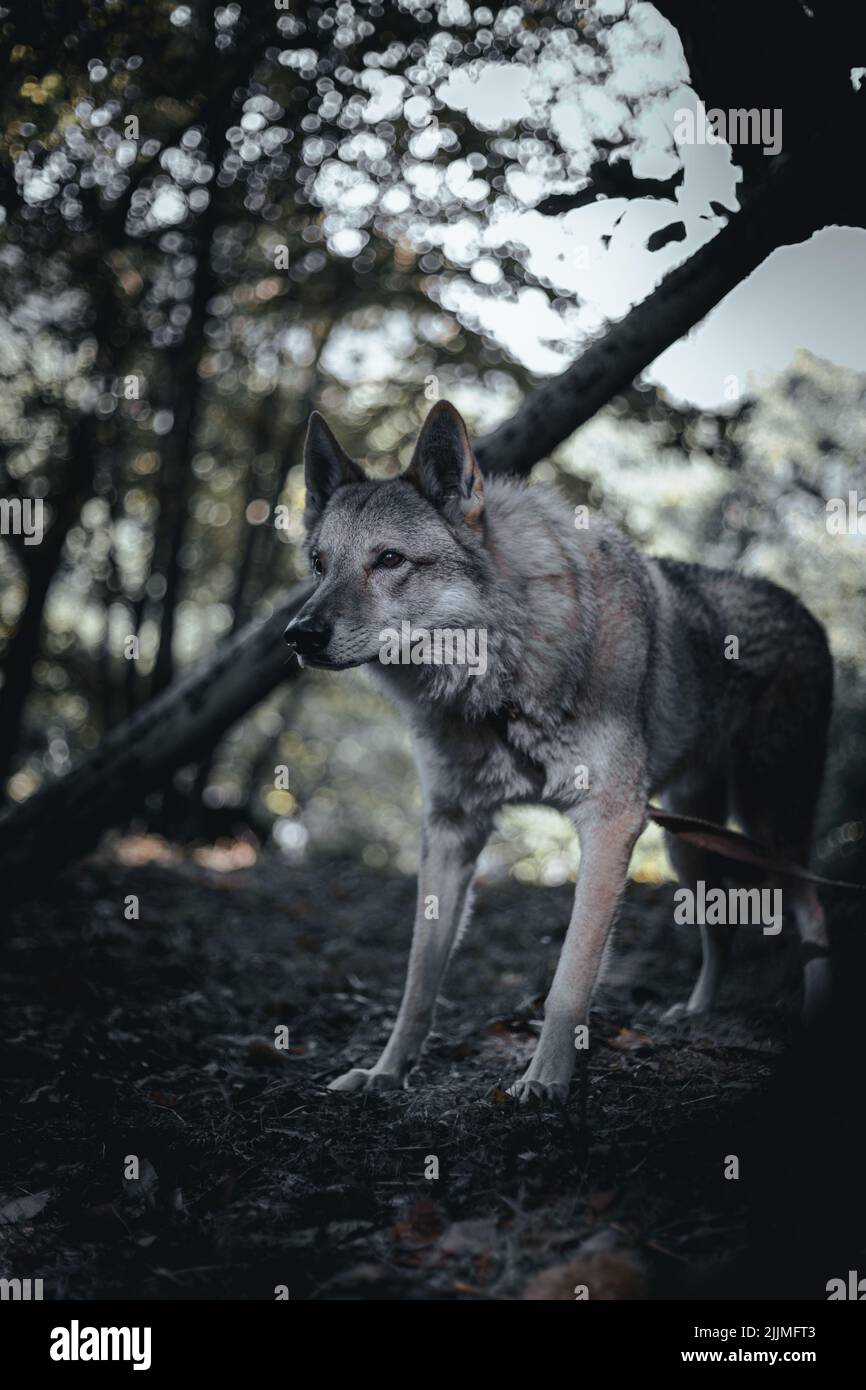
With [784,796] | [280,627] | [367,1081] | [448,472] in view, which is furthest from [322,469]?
[784,796]

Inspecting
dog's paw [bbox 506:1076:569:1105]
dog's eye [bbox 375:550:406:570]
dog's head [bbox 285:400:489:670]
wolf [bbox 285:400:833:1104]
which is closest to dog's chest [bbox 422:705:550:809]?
wolf [bbox 285:400:833:1104]

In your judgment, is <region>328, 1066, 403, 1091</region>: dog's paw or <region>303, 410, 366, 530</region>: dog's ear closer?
<region>328, 1066, 403, 1091</region>: dog's paw

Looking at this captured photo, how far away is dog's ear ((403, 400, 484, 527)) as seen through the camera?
439 cm

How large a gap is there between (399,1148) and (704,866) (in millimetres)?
3247

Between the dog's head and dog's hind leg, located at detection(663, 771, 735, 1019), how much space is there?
2.14 metres

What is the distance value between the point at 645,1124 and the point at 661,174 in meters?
4.94

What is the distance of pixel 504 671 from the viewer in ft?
14.8

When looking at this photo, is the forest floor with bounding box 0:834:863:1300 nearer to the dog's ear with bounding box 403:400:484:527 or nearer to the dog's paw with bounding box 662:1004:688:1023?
the dog's paw with bounding box 662:1004:688:1023

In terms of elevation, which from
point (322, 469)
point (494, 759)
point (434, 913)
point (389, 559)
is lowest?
point (434, 913)

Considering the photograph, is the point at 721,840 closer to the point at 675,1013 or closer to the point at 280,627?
the point at 675,1013

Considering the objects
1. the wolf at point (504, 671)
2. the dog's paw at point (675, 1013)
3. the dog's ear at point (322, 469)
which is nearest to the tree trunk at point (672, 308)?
the wolf at point (504, 671)

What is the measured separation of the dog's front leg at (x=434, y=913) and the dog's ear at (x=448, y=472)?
4.93 feet

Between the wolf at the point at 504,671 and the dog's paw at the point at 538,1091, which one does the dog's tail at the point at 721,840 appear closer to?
the wolf at the point at 504,671

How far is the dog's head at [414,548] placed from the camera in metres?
4.24
